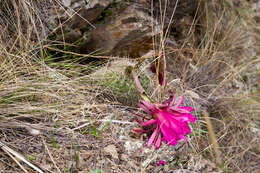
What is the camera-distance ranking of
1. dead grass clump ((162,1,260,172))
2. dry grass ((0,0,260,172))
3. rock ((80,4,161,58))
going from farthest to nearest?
rock ((80,4,161,58)) → dead grass clump ((162,1,260,172)) → dry grass ((0,0,260,172))

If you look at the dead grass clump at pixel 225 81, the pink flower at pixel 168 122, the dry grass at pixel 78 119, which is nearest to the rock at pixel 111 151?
the dry grass at pixel 78 119

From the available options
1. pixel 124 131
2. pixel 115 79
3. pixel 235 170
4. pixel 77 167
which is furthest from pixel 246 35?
pixel 77 167

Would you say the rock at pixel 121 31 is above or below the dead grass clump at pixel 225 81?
above

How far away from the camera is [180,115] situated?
90 centimetres

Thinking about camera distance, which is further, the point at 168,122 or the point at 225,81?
the point at 225,81

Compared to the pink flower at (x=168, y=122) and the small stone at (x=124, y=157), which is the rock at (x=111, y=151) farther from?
the pink flower at (x=168, y=122)

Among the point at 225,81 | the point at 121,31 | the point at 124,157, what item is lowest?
the point at 124,157

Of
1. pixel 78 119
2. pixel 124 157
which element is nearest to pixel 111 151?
pixel 124 157

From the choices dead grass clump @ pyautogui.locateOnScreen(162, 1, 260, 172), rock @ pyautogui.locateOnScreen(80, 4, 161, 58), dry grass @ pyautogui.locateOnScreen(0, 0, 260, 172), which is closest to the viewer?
dry grass @ pyautogui.locateOnScreen(0, 0, 260, 172)

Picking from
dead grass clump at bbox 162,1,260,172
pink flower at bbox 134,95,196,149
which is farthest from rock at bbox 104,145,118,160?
dead grass clump at bbox 162,1,260,172

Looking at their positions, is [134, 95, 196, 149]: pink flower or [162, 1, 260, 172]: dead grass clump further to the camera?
[162, 1, 260, 172]: dead grass clump

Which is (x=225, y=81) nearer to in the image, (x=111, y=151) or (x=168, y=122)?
(x=168, y=122)

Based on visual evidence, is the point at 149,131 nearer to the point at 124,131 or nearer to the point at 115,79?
the point at 124,131

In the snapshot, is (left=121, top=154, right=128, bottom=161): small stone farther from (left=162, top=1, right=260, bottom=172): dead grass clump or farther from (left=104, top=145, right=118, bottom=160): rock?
(left=162, top=1, right=260, bottom=172): dead grass clump
